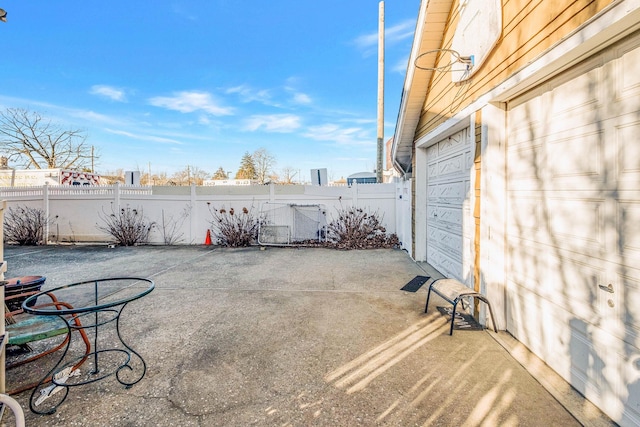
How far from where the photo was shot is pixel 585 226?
1.86m

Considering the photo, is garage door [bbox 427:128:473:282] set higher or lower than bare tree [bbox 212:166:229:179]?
lower

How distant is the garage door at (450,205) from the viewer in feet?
12.4

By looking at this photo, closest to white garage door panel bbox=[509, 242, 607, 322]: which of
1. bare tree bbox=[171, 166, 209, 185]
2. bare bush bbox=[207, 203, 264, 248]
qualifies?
bare bush bbox=[207, 203, 264, 248]

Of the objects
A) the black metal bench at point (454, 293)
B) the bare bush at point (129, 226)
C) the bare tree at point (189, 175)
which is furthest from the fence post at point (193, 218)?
the bare tree at point (189, 175)

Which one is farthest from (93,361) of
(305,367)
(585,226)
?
(585,226)

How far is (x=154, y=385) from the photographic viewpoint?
2.04 meters

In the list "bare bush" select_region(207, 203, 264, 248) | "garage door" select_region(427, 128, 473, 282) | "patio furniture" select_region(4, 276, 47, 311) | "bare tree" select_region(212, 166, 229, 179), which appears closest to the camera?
"patio furniture" select_region(4, 276, 47, 311)

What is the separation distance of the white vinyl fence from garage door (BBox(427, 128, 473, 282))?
8.72ft

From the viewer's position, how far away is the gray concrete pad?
1719 millimetres

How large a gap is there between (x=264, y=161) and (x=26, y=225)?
20.3 m

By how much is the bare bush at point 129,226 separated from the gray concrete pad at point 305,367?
16.2 ft

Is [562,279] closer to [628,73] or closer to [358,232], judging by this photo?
[628,73]

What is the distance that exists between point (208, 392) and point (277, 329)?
1.04m

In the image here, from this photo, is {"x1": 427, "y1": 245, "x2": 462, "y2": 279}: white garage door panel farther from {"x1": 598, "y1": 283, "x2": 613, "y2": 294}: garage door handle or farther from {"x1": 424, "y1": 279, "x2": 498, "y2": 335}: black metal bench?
{"x1": 598, "y1": 283, "x2": 613, "y2": 294}: garage door handle
